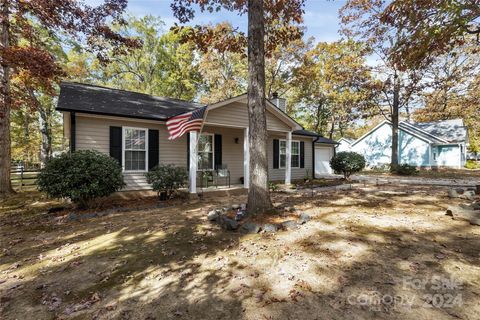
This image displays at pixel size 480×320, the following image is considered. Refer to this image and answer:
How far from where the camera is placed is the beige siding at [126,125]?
26.9 feet

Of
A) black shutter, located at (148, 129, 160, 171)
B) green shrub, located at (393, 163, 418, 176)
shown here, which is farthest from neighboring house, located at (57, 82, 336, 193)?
green shrub, located at (393, 163, 418, 176)

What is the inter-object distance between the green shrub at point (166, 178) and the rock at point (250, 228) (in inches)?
157

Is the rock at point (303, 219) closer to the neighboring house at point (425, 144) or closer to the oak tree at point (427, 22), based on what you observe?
the oak tree at point (427, 22)

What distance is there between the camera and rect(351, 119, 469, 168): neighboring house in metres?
24.2

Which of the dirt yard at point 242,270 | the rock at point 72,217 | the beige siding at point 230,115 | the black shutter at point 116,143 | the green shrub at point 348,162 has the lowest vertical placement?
the dirt yard at point 242,270

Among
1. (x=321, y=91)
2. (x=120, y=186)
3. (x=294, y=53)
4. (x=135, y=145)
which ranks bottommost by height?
(x=120, y=186)

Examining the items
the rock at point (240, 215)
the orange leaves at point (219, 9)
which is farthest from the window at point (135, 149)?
the rock at point (240, 215)

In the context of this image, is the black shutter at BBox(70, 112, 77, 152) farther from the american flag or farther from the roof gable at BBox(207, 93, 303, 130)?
the roof gable at BBox(207, 93, 303, 130)

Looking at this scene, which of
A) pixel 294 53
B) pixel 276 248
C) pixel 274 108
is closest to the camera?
pixel 276 248

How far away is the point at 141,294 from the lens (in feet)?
9.70

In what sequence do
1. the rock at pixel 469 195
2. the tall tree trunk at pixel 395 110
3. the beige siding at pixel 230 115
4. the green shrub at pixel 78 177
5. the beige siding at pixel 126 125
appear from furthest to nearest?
the tall tree trunk at pixel 395 110 → the beige siding at pixel 230 115 → the beige siding at pixel 126 125 → the rock at pixel 469 195 → the green shrub at pixel 78 177

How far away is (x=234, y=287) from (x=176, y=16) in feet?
23.4

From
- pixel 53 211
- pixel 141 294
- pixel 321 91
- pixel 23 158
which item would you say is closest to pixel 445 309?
pixel 141 294

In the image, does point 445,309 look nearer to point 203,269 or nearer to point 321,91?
point 203,269
